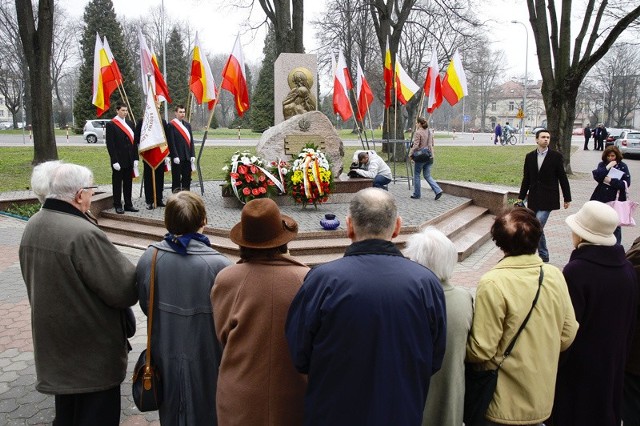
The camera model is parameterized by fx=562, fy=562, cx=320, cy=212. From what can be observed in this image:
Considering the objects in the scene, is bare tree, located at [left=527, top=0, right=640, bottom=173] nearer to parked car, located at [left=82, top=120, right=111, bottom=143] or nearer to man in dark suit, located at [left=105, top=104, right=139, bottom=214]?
man in dark suit, located at [left=105, top=104, right=139, bottom=214]

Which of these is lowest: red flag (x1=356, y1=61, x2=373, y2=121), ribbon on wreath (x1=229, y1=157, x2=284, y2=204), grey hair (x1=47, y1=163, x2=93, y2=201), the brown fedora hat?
ribbon on wreath (x1=229, y1=157, x2=284, y2=204)

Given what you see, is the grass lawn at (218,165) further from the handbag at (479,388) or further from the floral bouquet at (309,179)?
the handbag at (479,388)

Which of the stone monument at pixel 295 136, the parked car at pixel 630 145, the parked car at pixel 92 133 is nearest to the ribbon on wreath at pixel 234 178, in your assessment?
the stone monument at pixel 295 136

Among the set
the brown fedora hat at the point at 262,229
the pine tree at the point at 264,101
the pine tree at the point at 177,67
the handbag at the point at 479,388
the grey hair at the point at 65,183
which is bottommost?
the handbag at the point at 479,388

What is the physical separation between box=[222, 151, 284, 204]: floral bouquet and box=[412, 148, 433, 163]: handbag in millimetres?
3244

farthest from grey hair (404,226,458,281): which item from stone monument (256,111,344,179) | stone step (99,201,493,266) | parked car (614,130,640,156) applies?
parked car (614,130,640,156)

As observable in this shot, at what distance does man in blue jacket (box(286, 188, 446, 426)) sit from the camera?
2.19 metres

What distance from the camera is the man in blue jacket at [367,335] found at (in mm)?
2189

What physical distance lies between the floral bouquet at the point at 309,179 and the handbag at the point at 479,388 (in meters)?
7.61

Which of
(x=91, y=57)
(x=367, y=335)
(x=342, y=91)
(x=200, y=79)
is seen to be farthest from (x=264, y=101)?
(x=367, y=335)

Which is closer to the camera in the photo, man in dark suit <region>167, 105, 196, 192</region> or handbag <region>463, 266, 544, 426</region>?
handbag <region>463, 266, 544, 426</region>

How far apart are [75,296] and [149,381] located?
59 cm

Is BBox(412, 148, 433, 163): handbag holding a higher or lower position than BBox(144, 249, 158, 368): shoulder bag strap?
higher

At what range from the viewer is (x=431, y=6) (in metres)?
28.7
